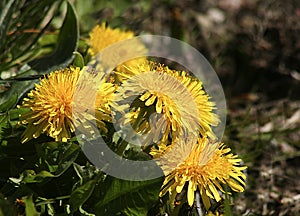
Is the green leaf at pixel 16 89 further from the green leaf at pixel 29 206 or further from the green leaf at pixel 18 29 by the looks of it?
the green leaf at pixel 29 206

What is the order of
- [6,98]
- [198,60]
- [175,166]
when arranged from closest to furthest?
[175,166] → [6,98] → [198,60]

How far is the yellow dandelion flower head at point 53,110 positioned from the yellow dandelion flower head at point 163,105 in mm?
116

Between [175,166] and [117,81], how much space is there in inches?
10.7

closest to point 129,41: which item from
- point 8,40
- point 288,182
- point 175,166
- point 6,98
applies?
point 8,40

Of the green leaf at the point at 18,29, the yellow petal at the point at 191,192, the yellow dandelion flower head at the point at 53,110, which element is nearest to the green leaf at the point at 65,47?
the green leaf at the point at 18,29

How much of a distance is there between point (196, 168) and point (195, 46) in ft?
5.06

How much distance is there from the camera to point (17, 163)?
1316 mm

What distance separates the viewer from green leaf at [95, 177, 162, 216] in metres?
1.18

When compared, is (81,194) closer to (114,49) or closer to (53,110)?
(53,110)

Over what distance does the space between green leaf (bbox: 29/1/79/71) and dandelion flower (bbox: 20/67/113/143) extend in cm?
46

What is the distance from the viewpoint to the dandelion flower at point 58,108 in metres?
1.19

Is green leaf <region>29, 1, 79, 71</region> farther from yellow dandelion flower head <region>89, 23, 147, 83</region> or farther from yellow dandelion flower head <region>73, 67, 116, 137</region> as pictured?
yellow dandelion flower head <region>73, 67, 116, 137</region>

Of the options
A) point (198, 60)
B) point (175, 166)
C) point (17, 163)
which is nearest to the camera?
point (175, 166)

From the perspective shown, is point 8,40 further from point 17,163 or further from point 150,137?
point 150,137
